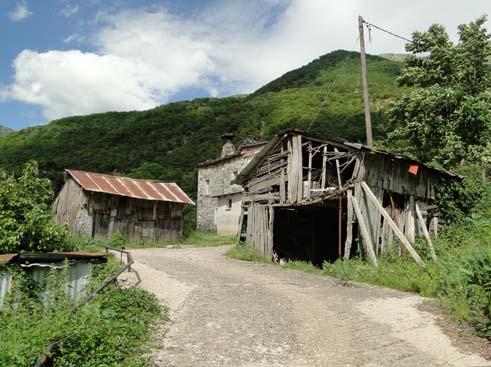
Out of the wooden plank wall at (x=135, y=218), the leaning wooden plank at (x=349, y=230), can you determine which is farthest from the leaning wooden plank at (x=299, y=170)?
the wooden plank wall at (x=135, y=218)

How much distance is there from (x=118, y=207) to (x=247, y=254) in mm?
10064

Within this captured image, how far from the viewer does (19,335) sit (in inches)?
239

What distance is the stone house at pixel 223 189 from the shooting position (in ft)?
104

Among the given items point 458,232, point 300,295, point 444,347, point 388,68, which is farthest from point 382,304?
point 388,68

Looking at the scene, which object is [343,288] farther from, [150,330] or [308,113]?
[308,113]

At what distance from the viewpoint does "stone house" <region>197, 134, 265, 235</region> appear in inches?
1247

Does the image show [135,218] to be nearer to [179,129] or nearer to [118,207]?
[118,207]

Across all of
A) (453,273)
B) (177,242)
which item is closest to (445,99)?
(453,273)

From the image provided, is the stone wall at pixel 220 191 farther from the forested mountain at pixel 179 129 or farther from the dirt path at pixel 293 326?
the dirt path at pixel 293 326

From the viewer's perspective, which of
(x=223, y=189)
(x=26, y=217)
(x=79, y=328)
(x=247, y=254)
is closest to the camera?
(x=79, y=328)

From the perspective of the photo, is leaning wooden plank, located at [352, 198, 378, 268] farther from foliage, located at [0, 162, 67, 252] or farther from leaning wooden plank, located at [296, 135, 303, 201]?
foliage, located at [0, 162, 67, 252]

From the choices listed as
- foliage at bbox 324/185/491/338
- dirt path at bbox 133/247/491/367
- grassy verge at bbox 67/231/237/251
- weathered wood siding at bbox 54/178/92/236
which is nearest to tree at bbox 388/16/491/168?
foliage at bbox 324/185/491/338

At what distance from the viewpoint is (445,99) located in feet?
61.9

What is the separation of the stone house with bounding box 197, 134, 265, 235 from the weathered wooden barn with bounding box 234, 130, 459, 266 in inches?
438
